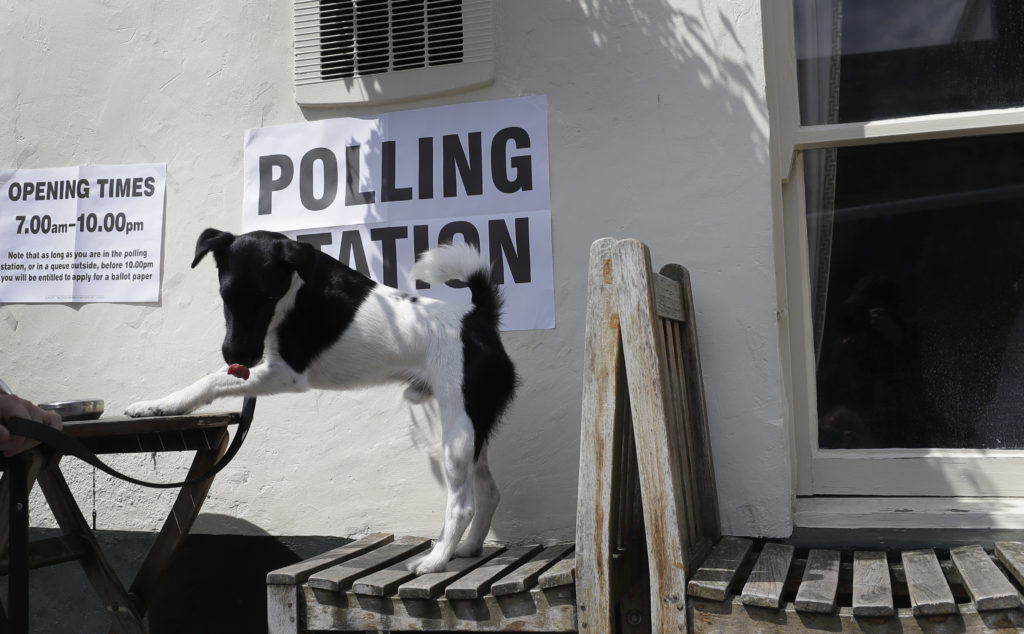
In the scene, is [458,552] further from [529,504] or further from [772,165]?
[772,165]

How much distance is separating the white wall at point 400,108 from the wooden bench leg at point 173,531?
0.38 metres

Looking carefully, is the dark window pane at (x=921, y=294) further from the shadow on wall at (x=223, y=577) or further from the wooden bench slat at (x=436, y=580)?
the shadow on wall at (x=223, y=577)

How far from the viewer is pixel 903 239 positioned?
3.19m

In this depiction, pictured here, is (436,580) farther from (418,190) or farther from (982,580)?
(418,190)

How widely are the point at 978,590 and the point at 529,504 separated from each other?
1506 mm

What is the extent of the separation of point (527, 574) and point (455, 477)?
1.25 ft

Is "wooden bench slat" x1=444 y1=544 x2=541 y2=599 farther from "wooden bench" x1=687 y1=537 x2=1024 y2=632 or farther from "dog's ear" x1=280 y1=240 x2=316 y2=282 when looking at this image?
"dog's ear" x1=280 y1=240 x2=316 y2=282

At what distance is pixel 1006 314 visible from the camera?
10.2 ft

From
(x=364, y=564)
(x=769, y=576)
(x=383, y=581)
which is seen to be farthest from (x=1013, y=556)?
(x=364, y=564)

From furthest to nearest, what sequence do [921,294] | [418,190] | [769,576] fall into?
[418,190] < [921,294] < [769,576]

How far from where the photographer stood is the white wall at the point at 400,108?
9.98 ft

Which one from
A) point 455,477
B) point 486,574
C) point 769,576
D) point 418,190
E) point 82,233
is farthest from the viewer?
point 82,233

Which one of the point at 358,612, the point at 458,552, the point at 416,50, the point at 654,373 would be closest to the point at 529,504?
the point at 458,552

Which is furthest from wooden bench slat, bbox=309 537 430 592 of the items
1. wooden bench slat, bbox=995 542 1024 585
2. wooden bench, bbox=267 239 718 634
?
wooden bench slat, bbox=995 542 1024 585
